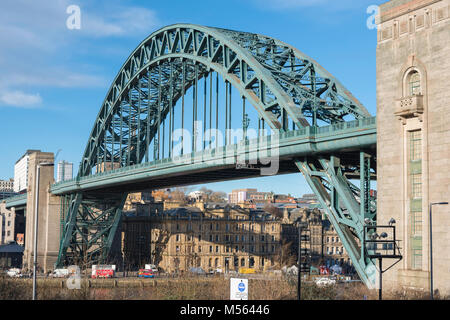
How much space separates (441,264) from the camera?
43.7 metres

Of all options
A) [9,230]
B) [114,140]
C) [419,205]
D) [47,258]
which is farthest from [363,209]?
[9,230]

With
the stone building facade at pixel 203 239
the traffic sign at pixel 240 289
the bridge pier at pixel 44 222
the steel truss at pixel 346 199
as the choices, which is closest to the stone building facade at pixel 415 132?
the steel truss at pixel 346 199

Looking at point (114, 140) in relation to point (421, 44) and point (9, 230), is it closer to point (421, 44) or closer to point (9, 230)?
point (421, 44)

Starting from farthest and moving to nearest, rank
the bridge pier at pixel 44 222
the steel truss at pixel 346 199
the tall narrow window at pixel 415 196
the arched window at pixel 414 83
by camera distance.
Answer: the bridge pier at pixel 44 222, the steel truss at pixel 346 199, the arched window at pixel 414 83, the tall narrow window at pixel 415 196

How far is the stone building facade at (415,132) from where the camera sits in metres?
44.5

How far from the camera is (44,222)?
12506 cm

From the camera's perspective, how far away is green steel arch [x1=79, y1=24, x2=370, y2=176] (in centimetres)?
6506

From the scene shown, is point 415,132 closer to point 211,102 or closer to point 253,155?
point 253,155

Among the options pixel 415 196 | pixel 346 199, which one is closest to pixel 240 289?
pixel 415 196

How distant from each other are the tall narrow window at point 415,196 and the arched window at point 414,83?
265cm

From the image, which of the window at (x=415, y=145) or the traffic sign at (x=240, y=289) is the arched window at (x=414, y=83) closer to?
the window at (x=415, y=145)

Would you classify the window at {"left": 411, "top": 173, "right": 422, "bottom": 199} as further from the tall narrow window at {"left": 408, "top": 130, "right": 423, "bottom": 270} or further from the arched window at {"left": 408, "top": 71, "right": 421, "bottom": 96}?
the arched window at {"left": 408, "top": 71, "right": 421, "bottom": 96}

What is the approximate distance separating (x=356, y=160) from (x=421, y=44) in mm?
16091

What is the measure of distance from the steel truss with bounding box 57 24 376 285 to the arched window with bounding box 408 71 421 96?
785 centimetres
